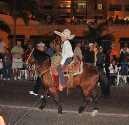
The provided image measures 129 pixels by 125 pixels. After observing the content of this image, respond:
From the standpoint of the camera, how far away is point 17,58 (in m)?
20.0

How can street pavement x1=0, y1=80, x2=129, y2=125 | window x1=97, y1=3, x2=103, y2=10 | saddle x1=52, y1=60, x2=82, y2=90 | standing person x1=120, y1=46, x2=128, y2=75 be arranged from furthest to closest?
1. window x1=97, y1=3, x2=103, y2=10
2. standing person x1=120, y1=46, x2=128, y2=75
3. saddle x1=52, y1=60, x2=82, y2=90
4. street pavement x1=0, y1=80, x2=129, y2=125

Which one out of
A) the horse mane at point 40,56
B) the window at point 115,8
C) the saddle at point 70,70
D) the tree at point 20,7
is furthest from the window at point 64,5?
the saddle at point 70,70

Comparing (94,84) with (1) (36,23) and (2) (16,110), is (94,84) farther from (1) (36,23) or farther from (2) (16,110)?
(1) (36,23)

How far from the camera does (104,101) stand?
13.2 m

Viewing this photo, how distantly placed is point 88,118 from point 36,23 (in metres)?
30.9

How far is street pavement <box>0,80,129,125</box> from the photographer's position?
9.77 meters

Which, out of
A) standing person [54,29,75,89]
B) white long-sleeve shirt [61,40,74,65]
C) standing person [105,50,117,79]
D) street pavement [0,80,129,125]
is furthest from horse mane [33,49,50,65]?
standing person [105,50,117,79]

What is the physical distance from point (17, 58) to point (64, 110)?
9109 mm

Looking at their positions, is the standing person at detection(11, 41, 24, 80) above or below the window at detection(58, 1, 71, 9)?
below

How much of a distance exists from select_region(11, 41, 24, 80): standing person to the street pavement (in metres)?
4.42

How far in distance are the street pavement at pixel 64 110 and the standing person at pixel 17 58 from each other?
4.42 m

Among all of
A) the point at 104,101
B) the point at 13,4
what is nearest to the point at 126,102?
the point at 104,101

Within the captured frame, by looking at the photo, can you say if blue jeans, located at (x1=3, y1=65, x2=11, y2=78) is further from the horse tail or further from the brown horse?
the horse tail

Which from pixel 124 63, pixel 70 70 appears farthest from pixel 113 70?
pixel 70 70
